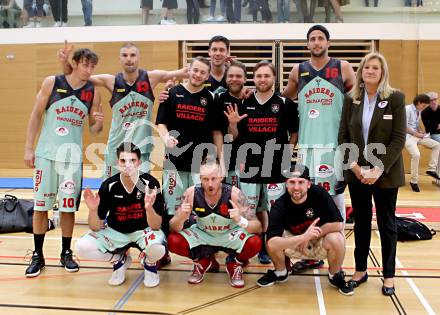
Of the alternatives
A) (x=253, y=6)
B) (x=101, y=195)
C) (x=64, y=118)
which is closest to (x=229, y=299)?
(x=101, y=195)

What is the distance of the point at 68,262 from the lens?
418 cm

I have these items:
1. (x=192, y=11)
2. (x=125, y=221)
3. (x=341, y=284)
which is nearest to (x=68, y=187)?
(x=125, y=221)

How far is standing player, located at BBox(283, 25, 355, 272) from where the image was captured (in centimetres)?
407

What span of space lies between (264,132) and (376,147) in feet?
3.27

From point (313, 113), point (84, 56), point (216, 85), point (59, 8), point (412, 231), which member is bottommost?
point (412, 231)

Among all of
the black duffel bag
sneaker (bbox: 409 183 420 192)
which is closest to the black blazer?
the black duffel bag

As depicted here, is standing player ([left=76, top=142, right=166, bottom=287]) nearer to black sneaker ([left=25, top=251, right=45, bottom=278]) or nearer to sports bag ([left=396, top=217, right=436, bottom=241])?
black sneaker ([left=25, top=251, right=45, bottom=278])

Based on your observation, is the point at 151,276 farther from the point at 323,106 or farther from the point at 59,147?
the point at 323,106

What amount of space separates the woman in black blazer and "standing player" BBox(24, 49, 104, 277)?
2.23 m

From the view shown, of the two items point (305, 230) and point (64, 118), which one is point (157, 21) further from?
point (305, 230)

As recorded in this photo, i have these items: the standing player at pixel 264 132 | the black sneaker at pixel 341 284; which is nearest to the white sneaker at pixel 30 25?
the standing player at pixel 264 132

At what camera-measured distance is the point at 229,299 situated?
11.5 feet

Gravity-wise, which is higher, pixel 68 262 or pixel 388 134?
pixel 388 134

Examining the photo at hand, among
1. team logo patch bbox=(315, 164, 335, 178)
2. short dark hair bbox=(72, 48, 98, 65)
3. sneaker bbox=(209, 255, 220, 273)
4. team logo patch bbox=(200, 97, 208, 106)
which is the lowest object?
sneaker bbox=(209, 255, 220, 273)
